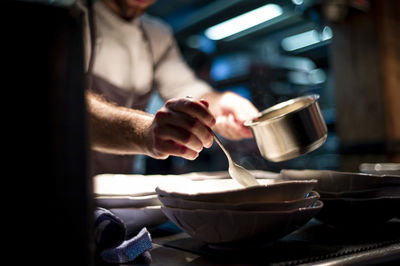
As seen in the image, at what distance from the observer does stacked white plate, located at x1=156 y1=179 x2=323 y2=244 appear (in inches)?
24.5

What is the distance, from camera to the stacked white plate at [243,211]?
0.62 metres

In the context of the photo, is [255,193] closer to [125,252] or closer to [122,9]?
[125,252]

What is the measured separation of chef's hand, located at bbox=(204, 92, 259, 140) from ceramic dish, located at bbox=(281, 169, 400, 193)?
626 millimetres

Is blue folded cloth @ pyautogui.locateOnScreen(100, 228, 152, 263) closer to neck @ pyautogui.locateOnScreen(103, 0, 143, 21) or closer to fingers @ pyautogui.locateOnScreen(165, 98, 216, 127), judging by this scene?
fingers @ pyautogui.locateOnScreen(165, 98, 216, 127)

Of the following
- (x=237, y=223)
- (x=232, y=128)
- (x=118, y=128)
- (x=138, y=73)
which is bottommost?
(x=138, y=73)

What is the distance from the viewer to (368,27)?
3592 millimetres

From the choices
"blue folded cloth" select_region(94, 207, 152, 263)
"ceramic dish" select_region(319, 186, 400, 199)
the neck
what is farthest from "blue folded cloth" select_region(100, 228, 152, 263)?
the neck

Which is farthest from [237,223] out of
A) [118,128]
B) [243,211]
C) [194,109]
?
[118,128]

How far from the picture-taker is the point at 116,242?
0.66 metres

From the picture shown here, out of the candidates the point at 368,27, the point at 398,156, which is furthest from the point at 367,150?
the point at 368,27

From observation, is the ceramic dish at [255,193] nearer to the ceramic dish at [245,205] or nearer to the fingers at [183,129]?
the ceramic dish at [245,205]

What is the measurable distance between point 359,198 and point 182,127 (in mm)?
387

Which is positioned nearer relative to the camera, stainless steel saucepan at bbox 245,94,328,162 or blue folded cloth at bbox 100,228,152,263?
blue folded cloth at bbox 100,228,152,263

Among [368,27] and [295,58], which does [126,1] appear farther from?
[295,58]
